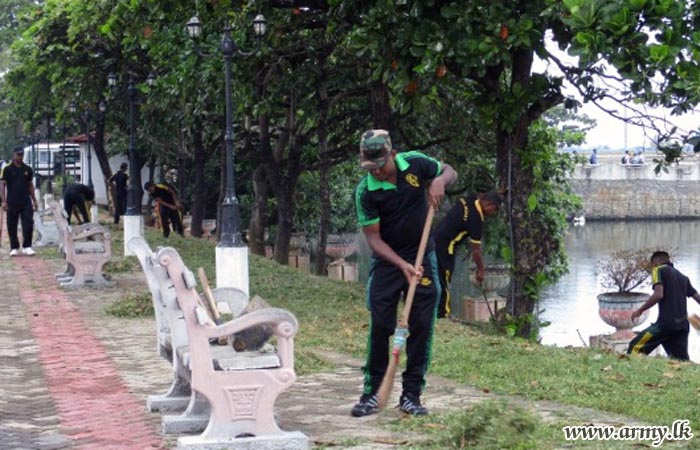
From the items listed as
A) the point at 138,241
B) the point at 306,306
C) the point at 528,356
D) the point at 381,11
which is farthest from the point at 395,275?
the point at 306,306

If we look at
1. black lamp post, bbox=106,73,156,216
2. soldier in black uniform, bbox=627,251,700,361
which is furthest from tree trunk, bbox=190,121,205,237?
soldier in black uniform, bbox=627,251,700,361

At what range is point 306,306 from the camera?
13.4m

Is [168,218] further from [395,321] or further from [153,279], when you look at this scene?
[395,321]

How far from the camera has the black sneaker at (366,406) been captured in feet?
23.2

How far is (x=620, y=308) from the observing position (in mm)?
18609

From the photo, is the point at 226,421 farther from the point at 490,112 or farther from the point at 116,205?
the point at 116,205

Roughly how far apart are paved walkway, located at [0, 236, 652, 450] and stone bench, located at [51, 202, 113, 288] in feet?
9.02

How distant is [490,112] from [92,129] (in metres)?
23.5

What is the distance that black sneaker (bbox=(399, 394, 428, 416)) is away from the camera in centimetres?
700

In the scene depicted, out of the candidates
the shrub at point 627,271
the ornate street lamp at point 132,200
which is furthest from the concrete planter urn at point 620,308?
the ornate street lamp at point 132,200

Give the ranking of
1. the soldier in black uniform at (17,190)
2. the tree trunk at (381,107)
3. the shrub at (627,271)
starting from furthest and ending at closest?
the shrub at (627,271), the soldier in black uniform at (17,190), the tree trunk at (381,107)

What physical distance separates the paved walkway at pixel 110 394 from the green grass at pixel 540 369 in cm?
23
